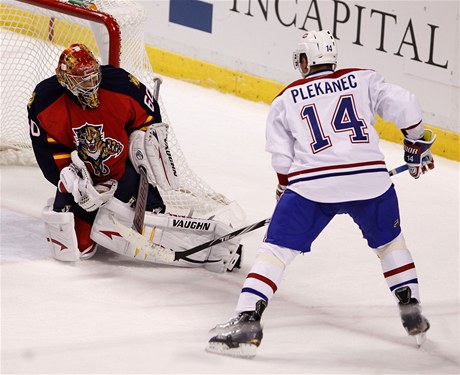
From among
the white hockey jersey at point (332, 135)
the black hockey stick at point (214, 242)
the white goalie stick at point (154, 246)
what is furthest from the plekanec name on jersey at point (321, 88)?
the white goalie stick at point (154, 246)

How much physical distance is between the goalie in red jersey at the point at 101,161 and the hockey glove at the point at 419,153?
30.5 inches

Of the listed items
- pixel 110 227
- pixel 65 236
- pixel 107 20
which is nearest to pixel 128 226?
pixel 110 227

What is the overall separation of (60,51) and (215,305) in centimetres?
158

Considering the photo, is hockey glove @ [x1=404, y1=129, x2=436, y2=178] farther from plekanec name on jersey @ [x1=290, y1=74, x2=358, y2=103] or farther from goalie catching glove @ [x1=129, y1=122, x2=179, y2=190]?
goalie catching glove @ [x1=129, y1=122, x2=179, y2=190]

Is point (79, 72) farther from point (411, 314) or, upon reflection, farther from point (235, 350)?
point (411, 314)

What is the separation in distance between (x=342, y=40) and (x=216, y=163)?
970mm

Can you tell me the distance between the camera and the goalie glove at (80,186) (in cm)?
432

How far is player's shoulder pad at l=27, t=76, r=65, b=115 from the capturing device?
14.3 feet

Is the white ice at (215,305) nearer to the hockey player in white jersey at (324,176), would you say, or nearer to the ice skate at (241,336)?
the ice skate at (241,336)

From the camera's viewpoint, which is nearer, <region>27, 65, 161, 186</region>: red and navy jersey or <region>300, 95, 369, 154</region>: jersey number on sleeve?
<region>300, 95, 369, 154</region>: jersey number on sleeve

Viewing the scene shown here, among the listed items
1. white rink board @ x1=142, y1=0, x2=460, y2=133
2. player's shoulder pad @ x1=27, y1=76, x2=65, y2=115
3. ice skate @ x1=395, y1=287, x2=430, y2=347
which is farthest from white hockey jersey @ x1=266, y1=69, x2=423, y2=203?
white rink board @ x1=142, y1=0, x2=460, y2=133

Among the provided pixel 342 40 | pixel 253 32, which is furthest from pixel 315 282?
pixel 253 32

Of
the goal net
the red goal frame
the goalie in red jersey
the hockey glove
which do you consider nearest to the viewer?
the hockey glove

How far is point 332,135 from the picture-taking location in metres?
3.77
